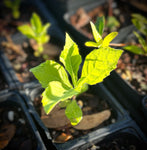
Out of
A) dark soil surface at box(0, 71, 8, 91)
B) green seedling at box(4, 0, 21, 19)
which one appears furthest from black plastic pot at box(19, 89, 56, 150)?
green seedling at box(4, 0, 21, 19)

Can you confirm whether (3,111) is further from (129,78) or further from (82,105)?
(129,78)

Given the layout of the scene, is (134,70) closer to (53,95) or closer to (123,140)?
(123,140)

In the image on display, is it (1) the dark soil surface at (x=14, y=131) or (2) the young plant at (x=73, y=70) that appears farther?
(1) the dark soil surface at (x=14, y=131)

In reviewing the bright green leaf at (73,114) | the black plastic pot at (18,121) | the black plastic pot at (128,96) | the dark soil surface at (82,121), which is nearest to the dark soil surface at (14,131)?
the black plastic pot at (18,121)

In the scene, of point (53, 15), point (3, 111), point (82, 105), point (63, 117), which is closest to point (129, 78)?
point (82, 105)

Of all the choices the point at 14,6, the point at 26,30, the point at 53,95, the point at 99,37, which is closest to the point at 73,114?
the point at 53,95

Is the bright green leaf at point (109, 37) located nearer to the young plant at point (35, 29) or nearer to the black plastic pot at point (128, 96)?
the black plastic pot at point (128, 96)
